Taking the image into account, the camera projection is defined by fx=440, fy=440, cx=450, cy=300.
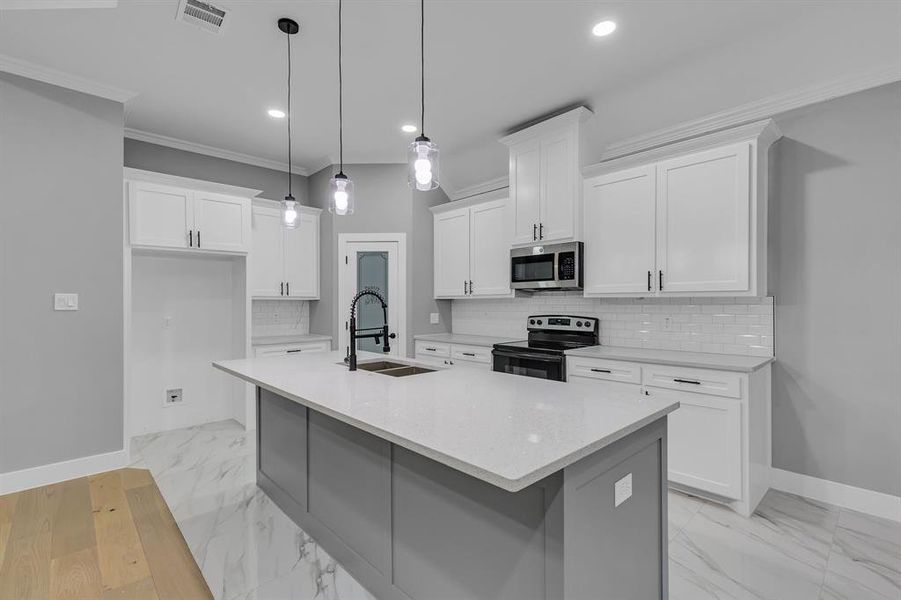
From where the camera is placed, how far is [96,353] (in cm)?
340

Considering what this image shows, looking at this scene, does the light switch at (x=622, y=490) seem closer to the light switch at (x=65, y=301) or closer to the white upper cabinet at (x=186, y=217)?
the light switch at (x=65, y=301)

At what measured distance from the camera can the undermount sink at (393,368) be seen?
106 inches

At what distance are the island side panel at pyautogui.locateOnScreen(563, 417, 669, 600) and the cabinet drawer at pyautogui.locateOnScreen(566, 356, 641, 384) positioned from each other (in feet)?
4.82

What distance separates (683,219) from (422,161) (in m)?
2.09

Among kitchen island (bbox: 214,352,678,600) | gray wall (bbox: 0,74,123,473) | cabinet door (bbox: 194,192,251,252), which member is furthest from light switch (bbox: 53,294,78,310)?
kitchen island (bbox: 214,352,678,600)

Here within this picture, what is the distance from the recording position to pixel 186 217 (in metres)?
4.09

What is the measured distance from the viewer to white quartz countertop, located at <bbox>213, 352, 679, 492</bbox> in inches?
47.1

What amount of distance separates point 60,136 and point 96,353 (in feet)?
5.37

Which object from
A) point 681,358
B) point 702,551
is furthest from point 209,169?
point 702,551

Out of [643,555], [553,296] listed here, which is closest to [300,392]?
[643,555]

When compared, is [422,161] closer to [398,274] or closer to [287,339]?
[398,274]

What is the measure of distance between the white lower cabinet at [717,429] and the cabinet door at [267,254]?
3730mm

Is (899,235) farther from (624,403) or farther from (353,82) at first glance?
(353,82)

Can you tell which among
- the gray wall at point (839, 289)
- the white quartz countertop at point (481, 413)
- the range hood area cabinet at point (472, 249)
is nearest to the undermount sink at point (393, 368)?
the white quartz countertop at point (481, 413)
